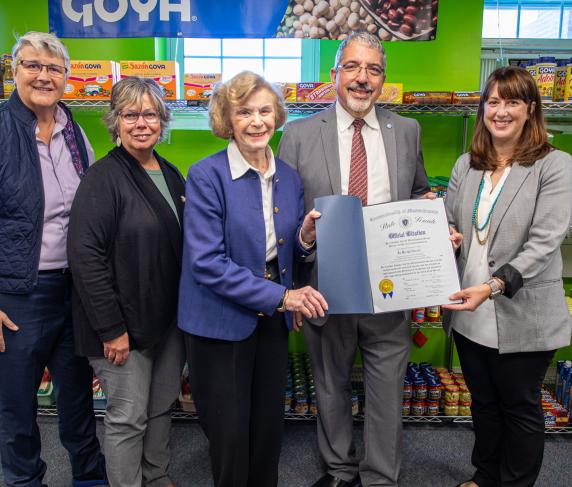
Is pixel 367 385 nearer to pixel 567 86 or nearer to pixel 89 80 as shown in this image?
pixel 567 86

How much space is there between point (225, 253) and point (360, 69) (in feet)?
3.03

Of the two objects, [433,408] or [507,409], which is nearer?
[507,409]

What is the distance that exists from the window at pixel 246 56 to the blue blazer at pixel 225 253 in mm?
1916

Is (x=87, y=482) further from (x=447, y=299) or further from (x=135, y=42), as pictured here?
(x=135, y=42)

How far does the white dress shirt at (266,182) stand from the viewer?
186cm

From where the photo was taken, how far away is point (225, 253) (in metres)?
1.85

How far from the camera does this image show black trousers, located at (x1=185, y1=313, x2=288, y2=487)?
1894 millimetres

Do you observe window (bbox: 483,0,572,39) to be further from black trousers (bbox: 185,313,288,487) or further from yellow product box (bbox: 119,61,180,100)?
black trousers (bbox: 185,313,288,487)

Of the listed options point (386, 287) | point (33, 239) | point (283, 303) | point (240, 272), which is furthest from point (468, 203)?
point (33, 239)

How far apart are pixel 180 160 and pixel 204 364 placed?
1935 mm

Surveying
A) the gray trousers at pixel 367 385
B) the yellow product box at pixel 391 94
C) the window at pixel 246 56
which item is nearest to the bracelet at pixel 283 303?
the gray trousers at pixel 367 385

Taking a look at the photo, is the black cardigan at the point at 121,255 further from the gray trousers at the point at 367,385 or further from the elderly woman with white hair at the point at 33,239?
the gray trousers at the point at 367,385

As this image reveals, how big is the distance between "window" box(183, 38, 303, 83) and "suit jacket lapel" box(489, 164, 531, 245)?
190 cm

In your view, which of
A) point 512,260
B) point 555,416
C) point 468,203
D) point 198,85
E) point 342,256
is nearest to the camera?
point 342,256
